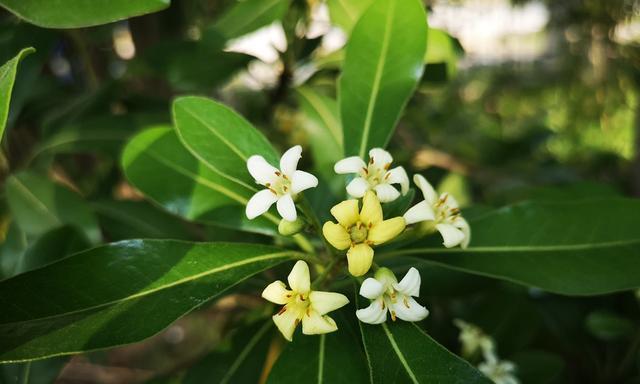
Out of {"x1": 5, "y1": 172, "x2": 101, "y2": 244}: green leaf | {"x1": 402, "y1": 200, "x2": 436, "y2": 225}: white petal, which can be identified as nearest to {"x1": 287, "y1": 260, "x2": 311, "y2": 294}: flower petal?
{"x1": 402, "y1": 200, "x2": 436, "y2": 225}: white petal

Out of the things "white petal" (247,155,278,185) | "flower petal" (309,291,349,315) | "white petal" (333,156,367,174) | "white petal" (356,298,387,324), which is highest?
"white petal" (333,156,367,174)

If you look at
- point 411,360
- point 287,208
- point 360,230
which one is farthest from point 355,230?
point 411,360

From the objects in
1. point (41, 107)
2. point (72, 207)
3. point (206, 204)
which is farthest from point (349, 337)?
point (41, 107)

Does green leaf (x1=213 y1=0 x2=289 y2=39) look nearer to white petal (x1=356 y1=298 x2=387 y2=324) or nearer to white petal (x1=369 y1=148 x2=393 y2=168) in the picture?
white petal (x1=369 y1=148 x2=393 y2=168)

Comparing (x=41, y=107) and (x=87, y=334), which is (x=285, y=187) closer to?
(x=87, y=334)

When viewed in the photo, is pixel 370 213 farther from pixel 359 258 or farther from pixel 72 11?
Answer: pixel 72 11

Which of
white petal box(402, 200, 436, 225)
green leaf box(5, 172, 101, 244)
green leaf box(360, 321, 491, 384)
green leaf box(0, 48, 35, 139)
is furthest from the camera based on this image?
green leaf box(5, 172, 101, 244)

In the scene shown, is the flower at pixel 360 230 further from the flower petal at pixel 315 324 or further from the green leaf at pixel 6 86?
the green leaf at pixel 6 86
